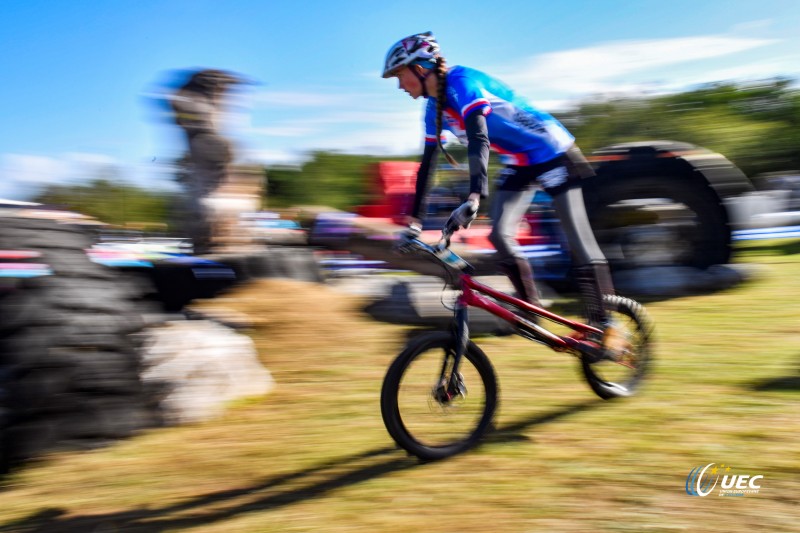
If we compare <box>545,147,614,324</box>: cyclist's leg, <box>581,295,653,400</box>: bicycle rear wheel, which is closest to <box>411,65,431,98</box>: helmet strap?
<box>545,147,614,324</box>: cyclist's leg

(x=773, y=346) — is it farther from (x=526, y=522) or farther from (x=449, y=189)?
(x=449, y=189)

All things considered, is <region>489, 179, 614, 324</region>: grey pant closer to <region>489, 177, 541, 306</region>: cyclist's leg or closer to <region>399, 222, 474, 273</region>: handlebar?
<region>489, 177, 541, 306</region>: cyclist's leg

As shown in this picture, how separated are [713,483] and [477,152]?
6.80ft

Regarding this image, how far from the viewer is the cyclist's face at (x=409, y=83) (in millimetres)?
4477

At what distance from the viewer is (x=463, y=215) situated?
13.6ft

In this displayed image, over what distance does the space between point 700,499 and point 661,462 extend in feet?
1.52

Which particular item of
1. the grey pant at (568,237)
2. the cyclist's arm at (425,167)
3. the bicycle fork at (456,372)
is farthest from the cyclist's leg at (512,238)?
the bicycle fork at (456,372)

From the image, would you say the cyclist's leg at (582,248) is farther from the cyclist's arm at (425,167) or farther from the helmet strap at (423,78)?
the helmet strap at (423,78)

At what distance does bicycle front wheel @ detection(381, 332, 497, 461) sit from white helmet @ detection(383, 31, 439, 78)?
1.57 meters

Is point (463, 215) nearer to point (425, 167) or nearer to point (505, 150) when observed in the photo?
point (425, 167)

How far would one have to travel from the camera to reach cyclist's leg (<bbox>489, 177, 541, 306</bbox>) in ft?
15.7

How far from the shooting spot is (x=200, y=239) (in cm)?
820

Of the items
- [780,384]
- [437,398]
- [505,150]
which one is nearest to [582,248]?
[505,150]

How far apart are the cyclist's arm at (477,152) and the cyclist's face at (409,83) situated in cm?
37
